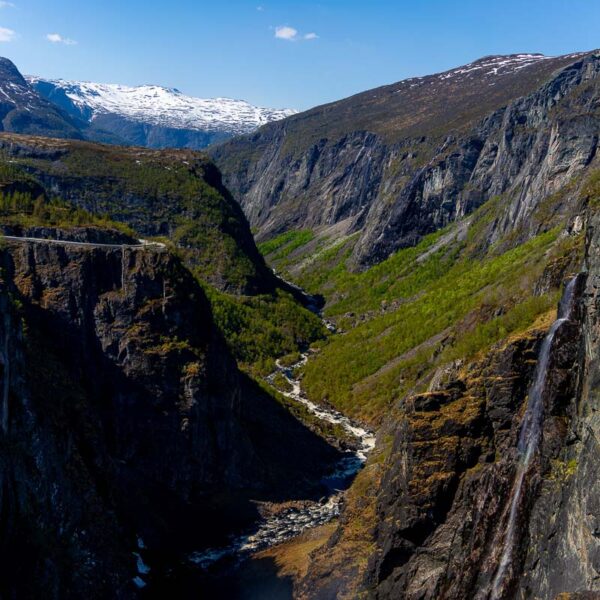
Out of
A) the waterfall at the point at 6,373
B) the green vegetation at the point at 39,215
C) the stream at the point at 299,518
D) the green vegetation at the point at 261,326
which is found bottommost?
the stream at the point at 299,518

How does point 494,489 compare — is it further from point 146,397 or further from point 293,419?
point 293,419

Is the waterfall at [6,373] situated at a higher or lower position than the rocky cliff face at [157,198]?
lower

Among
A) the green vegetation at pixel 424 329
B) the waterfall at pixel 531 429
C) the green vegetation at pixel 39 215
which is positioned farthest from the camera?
the green vegetation at pixel 424 329

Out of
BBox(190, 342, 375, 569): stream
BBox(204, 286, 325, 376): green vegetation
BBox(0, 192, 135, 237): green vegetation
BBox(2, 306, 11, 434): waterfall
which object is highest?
BBox(0, 192, 135, 237): green vegetation

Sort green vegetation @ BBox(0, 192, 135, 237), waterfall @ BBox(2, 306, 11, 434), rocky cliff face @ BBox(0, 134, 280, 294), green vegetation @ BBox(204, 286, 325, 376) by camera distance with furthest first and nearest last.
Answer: rocky cliff face @ BBox(0, 134, 280, 294) → green vegetation @ BBox(204, 286, 325, 376) → green vegetation @ BBox(0, 192, 135, 237) → waterfall @ BBox(2, 306, 11, 434)

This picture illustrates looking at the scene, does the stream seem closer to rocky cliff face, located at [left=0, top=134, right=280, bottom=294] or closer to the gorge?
the gorge

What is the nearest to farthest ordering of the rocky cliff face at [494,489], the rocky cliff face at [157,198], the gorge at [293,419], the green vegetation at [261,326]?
1. the rocky cliff face at [494,489]
2. the gorge at [293,419]
3. the green vegetation at [261,326]
4. the rocky cliff face at [157,198]

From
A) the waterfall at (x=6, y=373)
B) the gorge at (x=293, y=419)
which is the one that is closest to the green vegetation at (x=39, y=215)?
the gorge at (x=293, y=419)

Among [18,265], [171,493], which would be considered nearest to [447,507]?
[171,493]

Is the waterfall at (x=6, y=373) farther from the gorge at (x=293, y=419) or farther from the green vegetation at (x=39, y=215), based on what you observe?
the green vegetation at (x=39, y=215)

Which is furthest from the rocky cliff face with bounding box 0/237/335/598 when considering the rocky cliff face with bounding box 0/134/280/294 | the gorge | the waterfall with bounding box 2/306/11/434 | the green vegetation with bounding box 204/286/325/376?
the rocky cliff face with bounding box 0/134/280/294
